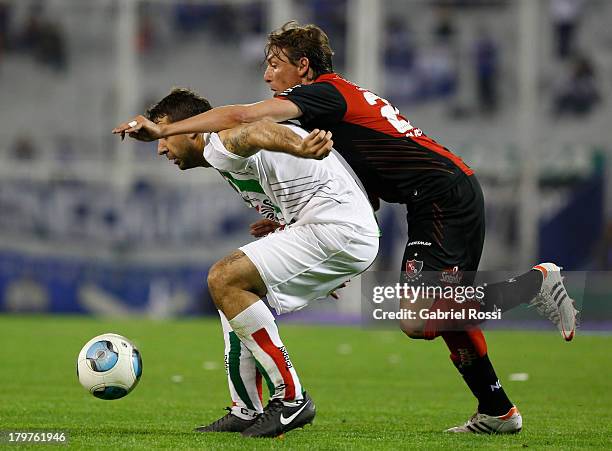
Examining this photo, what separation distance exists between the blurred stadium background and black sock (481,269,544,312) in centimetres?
1460

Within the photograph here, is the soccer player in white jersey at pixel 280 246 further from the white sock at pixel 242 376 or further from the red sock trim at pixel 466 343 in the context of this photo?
the red sock trim at pixel 466 343

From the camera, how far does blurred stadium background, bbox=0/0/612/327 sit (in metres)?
22.8

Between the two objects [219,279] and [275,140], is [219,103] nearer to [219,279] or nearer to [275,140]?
[219,279]

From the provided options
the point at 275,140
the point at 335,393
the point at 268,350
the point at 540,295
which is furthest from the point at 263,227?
the point at 335,393

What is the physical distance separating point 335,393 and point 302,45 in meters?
3.71

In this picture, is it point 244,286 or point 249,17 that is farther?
point 249,17

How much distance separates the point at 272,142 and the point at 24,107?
2153cm

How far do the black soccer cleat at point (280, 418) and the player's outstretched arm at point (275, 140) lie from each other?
141 centimetres

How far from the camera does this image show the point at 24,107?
26469mm

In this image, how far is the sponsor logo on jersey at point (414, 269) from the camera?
22.7ft

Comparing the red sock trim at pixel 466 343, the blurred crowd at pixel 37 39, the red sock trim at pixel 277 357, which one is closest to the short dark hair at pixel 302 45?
the red sock trim at pixel 277 357

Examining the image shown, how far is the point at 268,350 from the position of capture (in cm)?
645

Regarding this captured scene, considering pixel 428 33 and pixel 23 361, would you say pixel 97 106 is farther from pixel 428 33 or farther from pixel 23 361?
pixel 23 361

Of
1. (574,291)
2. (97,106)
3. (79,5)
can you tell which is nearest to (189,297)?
(97,106)
